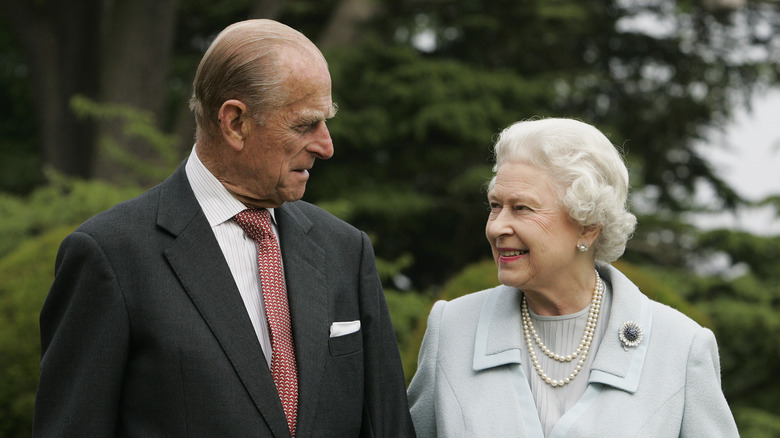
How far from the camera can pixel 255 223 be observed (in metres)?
2.69

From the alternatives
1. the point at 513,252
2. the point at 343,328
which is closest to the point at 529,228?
the point at 513,252

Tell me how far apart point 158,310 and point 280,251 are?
45 cm

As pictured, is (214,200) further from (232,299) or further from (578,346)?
(578,346)

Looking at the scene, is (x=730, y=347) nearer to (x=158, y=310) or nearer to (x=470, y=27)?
(x=470, y=27)

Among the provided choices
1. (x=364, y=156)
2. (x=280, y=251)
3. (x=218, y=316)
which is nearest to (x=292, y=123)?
(x=280, y=251)

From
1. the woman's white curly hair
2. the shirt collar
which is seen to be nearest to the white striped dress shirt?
the shirt collar

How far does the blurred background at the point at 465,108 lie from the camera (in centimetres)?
902

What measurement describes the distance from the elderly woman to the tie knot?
68 centimetres

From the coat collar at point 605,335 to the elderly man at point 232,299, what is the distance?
1.03 ft

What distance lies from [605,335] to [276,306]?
1024mm

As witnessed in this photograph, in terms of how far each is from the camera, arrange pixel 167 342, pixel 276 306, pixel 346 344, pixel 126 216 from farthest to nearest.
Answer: pixel 346 344 < pixel 276 306 < pixel 126 216 < pixel 167 342

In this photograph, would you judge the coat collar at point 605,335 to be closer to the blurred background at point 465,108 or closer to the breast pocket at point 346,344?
the breast pocket at point 346,344

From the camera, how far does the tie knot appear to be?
2670 millimetres

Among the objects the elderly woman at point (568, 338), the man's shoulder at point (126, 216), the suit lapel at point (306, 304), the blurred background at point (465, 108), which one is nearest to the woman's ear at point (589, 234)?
the elderly woman at point (568, 338)
